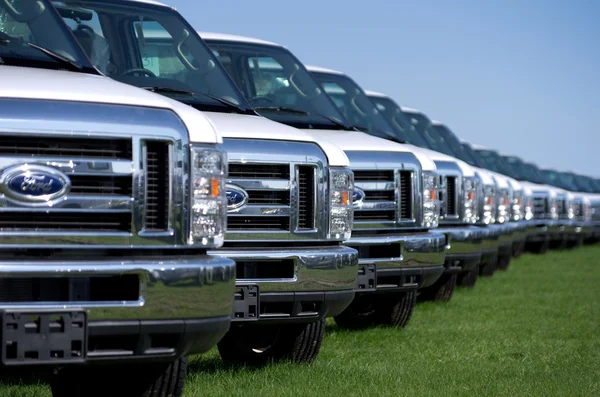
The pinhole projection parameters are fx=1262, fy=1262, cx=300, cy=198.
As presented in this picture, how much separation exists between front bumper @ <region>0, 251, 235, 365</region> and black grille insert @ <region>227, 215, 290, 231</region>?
1633 millimetres

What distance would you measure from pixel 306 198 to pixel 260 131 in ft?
1.65

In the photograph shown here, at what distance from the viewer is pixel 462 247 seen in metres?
12.7

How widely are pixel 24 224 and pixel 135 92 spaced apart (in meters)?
0.86

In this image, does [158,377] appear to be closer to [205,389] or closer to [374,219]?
[205,389]

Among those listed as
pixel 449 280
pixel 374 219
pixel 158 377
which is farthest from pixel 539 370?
pixel 449 280

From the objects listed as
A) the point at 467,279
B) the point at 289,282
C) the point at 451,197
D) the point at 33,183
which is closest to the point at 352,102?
the point at 451,197

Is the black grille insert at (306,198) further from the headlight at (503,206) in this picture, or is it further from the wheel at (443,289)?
the headlight at (503,206)

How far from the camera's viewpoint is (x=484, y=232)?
44.8 feet

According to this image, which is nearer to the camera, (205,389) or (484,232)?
(205,389)

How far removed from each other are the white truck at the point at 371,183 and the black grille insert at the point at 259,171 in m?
2.05

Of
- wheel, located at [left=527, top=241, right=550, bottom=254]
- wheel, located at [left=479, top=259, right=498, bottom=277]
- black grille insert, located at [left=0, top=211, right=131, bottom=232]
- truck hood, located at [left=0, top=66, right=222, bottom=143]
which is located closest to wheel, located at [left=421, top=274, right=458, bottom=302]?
wheel, located at [left=479, top=259, right=498, bottom=277]

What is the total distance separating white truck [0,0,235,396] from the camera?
4.97 m

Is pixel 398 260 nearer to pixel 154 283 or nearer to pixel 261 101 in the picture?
pixel 261 101

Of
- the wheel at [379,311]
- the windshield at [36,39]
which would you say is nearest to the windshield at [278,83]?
the wheel at [379,311]
